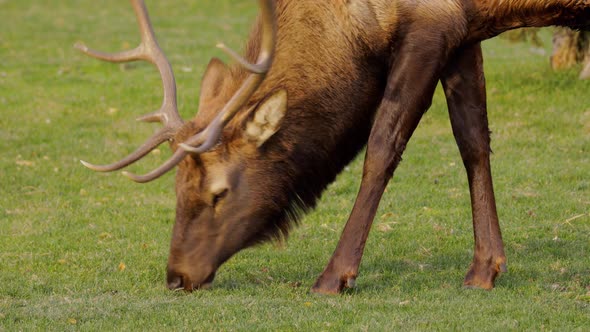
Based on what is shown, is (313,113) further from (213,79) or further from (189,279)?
(189,279)

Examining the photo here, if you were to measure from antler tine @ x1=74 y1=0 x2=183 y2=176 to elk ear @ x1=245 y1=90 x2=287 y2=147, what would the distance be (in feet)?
1.51

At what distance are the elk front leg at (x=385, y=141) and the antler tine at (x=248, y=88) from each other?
2.45 feet

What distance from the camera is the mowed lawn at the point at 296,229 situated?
589 centimetres

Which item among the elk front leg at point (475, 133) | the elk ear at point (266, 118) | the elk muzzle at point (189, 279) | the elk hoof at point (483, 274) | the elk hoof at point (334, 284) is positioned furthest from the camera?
the elk front leg at point (475, 133)

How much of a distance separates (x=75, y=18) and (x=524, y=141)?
42.4 feet

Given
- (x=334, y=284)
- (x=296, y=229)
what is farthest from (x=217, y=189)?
(x=296, y=229)

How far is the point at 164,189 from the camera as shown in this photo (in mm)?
10109

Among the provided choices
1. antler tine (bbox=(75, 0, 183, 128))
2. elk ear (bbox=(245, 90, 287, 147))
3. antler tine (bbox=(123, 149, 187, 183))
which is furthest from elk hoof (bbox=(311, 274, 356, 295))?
antler tine (bbox=(75, 0, 183, 128))

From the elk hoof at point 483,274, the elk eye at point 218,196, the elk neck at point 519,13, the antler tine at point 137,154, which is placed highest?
the elk neck at point 519,13

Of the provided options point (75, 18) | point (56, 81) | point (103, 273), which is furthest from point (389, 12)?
point (75, 18)

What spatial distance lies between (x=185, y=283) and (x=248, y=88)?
4.00ft

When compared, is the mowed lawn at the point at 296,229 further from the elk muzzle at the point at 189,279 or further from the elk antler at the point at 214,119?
the elk antler at the point at 214,119

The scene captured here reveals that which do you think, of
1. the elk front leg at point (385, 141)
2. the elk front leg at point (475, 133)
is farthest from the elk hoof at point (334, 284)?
the elk front leg at point (475, 133)

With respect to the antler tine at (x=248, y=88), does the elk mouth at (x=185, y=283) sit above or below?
below
